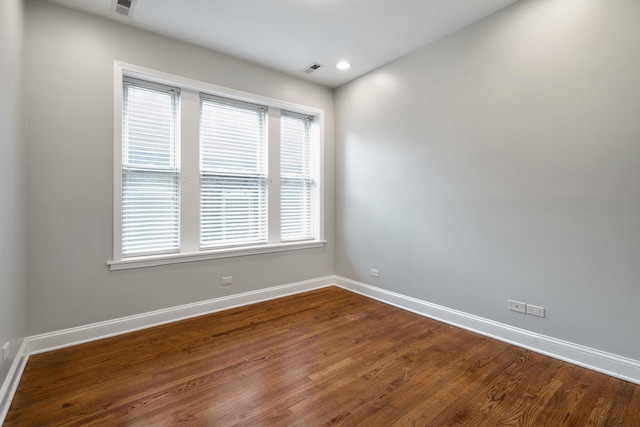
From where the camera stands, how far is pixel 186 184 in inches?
129

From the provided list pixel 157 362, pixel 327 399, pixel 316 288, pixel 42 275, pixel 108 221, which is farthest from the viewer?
pixel 316 288

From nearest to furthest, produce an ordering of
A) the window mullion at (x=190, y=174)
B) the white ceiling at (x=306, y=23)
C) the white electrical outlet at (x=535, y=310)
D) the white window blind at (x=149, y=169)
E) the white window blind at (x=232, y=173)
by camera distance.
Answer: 1. the white electrical outlet at (x=535, y=310)
2. the white ceiling at (x=306, y=23)
3. the white window blind at (x=149, y=169)
4. the window mullion at (x=190, y=174)
5. the white window blind at (x=232, y=173)

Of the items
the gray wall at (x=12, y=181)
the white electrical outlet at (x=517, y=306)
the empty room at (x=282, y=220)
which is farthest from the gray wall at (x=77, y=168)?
the white electrical outlet at (x=517, y=306)

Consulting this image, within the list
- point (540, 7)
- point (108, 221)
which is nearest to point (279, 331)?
point (108, 221)

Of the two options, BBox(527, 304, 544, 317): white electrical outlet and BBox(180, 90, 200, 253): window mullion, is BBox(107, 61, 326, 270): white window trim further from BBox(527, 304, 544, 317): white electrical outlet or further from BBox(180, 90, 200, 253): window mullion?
BBox(527, 304, 544, 317): white electrical outlet

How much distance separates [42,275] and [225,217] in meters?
1.70

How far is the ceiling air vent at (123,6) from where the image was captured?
257 centimetres

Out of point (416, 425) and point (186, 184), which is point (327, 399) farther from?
point (186, 184)

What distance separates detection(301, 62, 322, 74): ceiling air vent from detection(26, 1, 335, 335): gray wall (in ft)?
4.48

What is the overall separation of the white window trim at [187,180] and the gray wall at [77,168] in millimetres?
54

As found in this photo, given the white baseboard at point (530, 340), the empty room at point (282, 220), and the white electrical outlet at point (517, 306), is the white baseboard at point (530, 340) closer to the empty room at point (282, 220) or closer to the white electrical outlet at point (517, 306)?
the empty room at point (282, 220)

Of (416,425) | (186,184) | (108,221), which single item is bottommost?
(416,425)

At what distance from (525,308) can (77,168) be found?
4.14 meters

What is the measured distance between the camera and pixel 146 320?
3.00 m
